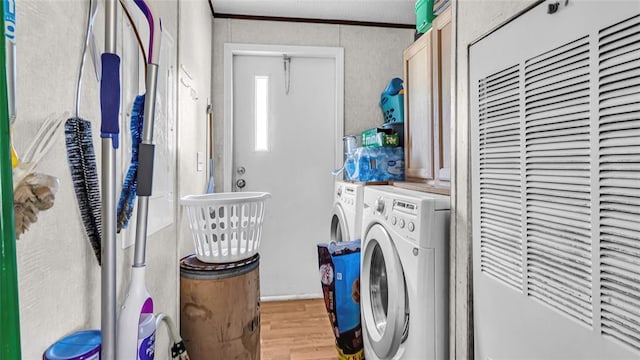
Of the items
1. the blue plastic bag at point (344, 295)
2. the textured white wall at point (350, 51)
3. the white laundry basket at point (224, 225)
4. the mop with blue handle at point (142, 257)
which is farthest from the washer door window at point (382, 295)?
the textured white wall at point (350, 51)

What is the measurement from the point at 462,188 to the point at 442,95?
0.78 metres

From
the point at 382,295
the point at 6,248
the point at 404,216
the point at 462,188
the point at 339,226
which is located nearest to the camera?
the point at 6,248

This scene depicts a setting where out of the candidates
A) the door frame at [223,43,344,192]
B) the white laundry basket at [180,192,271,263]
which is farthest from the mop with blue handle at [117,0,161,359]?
the door frame at [223,43,344,192]

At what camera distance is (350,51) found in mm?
2676

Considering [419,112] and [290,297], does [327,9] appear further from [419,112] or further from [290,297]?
[290,297]

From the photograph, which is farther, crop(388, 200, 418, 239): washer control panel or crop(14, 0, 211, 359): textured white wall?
crop(388, 200, 418, 239): washer control panel

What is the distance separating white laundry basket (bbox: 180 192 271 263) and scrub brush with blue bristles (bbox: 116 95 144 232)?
42 cm

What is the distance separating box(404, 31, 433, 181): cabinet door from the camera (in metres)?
1.78

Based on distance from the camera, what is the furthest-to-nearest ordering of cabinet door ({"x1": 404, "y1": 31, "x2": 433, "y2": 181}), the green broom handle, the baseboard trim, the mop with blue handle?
the baseboard trim < cabinet door ({"x1": 404, "y1": 31, "x2": 433, "y2": 181}) < the mop with blue handle < the green broom handle

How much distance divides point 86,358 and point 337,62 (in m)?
2.53

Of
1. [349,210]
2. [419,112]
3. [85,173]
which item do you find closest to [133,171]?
[85,173]

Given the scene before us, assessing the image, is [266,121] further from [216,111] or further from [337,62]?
[337,62]

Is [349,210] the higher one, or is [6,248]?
[6,248]

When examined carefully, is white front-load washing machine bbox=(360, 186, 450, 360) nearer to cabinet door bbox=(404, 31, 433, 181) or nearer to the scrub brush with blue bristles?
cabinet door bbox=(404, 31, 433, 181)
